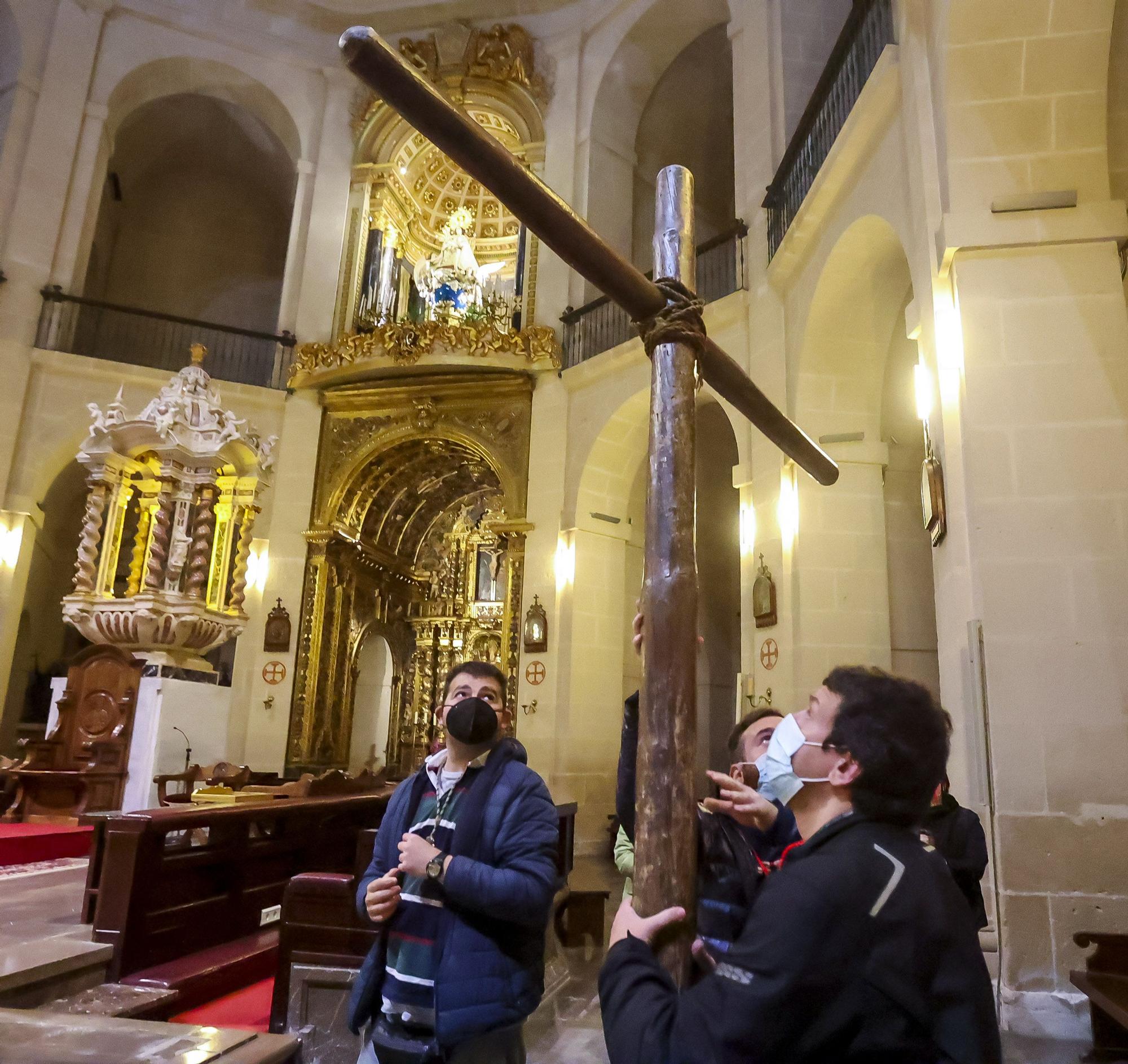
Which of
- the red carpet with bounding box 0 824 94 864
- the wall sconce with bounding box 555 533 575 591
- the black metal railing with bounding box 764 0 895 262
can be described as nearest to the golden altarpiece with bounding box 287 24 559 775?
the wall sconce with bounding box 555 533 575 591

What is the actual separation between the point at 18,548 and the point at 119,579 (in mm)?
1193

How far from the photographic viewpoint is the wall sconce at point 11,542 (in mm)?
10688

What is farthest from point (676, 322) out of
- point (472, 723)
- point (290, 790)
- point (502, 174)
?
point (290, 790)

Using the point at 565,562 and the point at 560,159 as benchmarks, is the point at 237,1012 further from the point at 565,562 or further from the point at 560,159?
the point at 560,159

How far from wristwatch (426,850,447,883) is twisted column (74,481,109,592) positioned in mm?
7453

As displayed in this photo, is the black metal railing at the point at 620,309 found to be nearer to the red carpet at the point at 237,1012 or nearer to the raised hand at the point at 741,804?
the red carpet at the point at 237,1012

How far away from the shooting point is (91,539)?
27.1 ft

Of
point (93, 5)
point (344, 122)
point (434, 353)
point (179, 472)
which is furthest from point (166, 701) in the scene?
point (93, 5)

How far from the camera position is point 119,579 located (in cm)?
1126

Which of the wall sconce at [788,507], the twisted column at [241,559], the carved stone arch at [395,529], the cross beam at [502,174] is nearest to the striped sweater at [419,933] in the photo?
the cross beam at [502,174]

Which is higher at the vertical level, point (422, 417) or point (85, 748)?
point (422, 417)

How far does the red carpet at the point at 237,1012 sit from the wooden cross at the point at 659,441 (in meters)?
2.89

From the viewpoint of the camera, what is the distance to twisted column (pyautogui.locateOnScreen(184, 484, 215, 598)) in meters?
8.18

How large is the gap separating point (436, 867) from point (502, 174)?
57.3 inches
